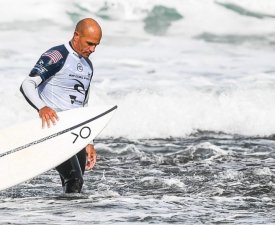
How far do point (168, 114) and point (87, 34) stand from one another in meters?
13.7

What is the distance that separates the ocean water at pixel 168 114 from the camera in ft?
24.9

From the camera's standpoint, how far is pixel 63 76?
281 inches

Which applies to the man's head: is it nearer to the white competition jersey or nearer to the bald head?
the bald head

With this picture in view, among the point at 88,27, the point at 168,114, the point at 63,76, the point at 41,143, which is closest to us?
the point at 88,27

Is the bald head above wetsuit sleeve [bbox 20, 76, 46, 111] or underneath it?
above

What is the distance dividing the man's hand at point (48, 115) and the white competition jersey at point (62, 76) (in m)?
0.15

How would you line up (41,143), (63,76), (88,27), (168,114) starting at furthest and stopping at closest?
(168,114), (41,143), (63,76), (88,27)

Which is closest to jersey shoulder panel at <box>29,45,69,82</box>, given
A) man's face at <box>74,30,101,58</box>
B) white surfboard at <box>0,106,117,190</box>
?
man's face at <box>74,30,101,58</box>

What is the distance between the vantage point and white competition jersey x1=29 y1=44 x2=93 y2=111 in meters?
7.05

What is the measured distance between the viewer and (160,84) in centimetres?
2377

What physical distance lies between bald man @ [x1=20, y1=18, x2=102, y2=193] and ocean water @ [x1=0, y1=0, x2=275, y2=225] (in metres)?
0.98

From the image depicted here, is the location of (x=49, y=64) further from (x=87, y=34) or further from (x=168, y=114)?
(x=168, y=114)

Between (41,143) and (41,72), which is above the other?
(41,72)

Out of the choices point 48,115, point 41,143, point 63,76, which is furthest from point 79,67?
point 41,143
